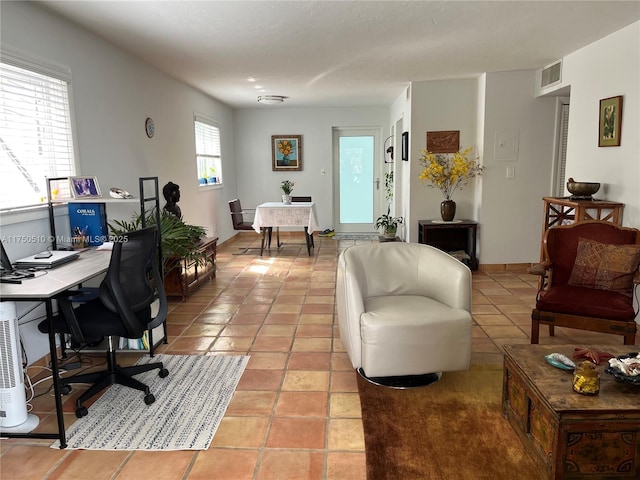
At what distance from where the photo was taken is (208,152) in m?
7.38

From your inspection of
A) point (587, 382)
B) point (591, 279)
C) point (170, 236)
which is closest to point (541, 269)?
point (591, 279)

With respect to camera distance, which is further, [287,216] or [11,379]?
[287,216]

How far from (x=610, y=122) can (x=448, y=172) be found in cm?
212

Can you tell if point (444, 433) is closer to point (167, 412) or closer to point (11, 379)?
point (167, 412)

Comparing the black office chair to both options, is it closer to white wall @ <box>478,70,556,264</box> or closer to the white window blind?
white wall @ <box>478,70,556,264</box>

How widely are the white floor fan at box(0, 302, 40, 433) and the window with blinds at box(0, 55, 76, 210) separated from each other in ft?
3.08

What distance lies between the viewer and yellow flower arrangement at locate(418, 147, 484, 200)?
5.76 meters

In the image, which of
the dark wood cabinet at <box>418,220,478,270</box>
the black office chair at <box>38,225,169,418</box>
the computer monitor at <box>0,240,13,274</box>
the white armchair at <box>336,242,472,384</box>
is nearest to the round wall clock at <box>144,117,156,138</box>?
the black office chair at <box>38,225,169,418</box>

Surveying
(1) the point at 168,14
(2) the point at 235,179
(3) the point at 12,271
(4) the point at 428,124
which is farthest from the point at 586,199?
(2) the point at 235,179

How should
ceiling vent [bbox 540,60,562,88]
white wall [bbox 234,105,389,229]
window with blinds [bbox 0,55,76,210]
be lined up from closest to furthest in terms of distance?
window with blinds [bbox 0,55,76,210] → ceiling vent [bbox 540,60,562,88] → white wall [bbox 234,105,389,229]

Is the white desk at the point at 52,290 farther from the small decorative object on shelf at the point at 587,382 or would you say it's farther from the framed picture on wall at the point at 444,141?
the framed picture on wall at the point at 444,141

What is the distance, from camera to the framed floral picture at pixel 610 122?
3891 mm

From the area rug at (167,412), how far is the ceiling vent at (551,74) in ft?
14.2

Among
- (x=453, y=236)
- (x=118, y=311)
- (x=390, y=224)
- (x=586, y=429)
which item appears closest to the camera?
(x=586, y=429)
